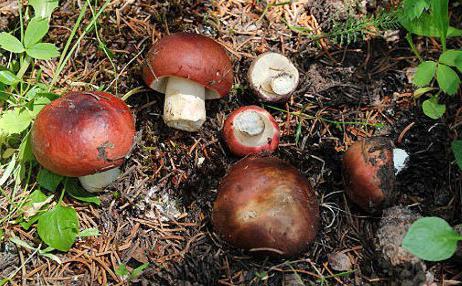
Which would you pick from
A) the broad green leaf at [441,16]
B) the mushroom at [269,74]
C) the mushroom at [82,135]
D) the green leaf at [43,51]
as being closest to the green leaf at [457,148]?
the broad green leaf at [441,16]

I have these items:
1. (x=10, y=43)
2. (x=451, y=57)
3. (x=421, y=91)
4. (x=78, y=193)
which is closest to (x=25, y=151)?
(x=78, y=193)

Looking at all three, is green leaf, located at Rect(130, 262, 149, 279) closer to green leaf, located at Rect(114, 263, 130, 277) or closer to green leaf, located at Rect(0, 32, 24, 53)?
green leaf, located at Rect(114, 263, 130, 277)

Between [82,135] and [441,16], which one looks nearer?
[82,135]

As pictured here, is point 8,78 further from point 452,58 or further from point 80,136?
point 452,58

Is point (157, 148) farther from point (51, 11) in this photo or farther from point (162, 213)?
point (51, 11)

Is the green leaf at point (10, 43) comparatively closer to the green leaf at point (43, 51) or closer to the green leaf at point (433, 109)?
the green leaf at point (43, 51)

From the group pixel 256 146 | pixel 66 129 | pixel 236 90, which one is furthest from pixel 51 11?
pixel 256 146
